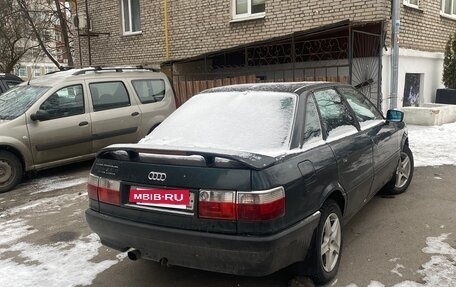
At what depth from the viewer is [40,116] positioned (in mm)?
6766

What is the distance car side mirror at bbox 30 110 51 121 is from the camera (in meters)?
6.72

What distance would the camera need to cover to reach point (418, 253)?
3.83 metres

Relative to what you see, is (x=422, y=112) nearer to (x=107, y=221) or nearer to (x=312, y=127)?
(x=312, y=127)

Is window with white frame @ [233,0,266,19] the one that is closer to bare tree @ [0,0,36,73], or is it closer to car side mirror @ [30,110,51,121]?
car side mirror @ [30,110,51,121]

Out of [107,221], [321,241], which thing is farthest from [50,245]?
[321,241]

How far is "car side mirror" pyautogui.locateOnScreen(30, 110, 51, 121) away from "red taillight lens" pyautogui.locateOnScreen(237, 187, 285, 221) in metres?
4.98

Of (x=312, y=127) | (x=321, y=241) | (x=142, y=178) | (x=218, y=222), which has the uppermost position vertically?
(x=312, y=127)

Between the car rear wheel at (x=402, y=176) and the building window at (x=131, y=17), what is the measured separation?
36.6 feet

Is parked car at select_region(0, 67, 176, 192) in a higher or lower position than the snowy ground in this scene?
higher

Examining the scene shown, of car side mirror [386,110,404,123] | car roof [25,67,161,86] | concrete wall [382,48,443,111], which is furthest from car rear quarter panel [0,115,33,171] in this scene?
concrete wall [382,48,443,111]

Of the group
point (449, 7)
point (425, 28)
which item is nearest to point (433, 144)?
point (425, 28)

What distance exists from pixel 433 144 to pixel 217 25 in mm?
6547

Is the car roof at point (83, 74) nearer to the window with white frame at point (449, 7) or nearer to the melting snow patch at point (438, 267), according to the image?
the melting snow patch at point (438, 267)

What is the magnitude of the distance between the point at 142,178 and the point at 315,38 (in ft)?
26.2
